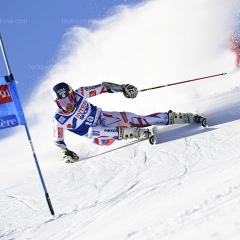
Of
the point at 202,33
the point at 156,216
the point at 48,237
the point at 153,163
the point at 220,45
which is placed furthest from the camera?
the point at 202,33

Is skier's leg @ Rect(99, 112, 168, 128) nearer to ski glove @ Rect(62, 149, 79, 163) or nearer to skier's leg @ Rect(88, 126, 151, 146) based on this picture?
skier's leg @ Rect(88, 126, 151, 146)

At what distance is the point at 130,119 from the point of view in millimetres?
6172

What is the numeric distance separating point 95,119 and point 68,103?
61cm

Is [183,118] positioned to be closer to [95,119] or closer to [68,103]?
[95,119]

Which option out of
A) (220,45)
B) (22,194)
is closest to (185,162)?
(22,194)

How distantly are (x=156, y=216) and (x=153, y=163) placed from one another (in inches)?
76.5

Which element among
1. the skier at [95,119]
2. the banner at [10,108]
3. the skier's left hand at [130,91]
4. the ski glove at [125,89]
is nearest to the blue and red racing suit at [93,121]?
the skier at [95,119]

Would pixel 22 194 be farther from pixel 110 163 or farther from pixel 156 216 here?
pixel 156 216

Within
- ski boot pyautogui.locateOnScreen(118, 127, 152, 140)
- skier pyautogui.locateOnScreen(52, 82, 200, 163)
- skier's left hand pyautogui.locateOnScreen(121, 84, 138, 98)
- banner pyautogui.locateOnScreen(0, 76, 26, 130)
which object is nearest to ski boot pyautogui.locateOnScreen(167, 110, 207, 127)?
skier pyautogui.locateOnScreen(52, 82, 200, 163)

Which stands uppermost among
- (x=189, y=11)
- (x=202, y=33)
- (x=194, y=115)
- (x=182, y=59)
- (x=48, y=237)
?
(x=189, y=11)

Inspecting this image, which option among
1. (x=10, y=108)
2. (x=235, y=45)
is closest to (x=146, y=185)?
(x=10, y=108)

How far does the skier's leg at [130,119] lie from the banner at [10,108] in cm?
194

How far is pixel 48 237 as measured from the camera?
10.3ft

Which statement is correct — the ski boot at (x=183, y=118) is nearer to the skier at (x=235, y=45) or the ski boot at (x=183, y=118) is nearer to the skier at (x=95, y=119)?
the skier at (x=95, y=119)
